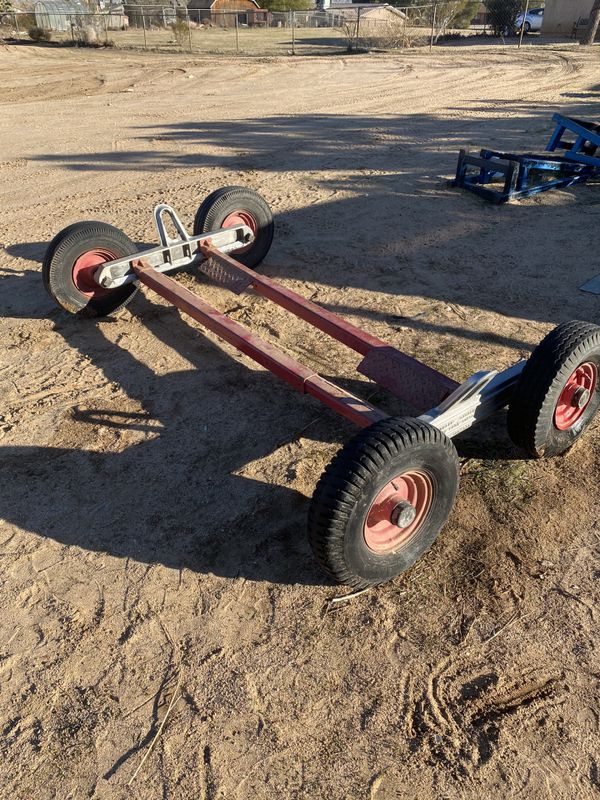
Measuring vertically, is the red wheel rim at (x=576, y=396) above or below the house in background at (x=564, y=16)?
below

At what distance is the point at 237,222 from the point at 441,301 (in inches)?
84.8

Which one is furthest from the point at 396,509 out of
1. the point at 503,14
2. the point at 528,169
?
the point at 503,14

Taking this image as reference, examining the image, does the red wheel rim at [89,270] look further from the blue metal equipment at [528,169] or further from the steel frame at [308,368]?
the blue metal equipment at [528,169]

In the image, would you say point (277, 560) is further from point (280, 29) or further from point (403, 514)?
point (280, 29)

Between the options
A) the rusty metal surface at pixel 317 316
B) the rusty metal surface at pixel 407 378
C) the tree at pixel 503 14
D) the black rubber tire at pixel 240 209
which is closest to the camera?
the rusty metal surface at pixel 407 378

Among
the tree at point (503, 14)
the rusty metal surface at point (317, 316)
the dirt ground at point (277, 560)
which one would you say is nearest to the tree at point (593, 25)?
the tree at point (503, 14)

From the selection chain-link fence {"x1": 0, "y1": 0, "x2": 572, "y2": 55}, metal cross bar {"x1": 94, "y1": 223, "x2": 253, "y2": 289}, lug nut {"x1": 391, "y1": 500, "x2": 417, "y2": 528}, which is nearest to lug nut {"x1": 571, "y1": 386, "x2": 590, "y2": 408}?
lug nut {"x1": 391, "y1": 500, "x2": 417, "y2": 528}

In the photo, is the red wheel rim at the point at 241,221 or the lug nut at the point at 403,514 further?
the red wheel rim at the point at 241,221

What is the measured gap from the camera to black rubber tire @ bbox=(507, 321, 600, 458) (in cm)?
342

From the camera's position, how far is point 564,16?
102 ft

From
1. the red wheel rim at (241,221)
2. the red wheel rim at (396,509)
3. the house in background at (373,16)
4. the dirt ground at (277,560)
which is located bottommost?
the dirt ground at (277,560)

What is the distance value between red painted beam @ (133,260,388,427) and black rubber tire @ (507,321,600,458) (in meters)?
0.84

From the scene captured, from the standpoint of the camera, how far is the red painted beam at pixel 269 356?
11.3 feet

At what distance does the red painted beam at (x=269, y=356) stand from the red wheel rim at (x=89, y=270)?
0.37m
